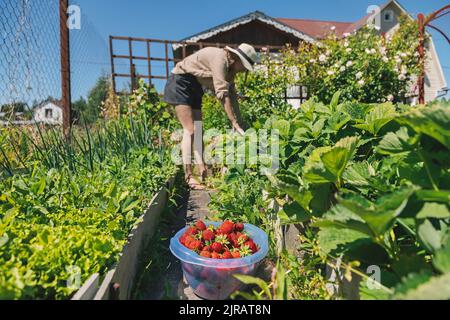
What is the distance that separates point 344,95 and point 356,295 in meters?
5.46

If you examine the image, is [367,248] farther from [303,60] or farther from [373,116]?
[303,60]

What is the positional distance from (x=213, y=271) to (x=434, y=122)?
977 mm

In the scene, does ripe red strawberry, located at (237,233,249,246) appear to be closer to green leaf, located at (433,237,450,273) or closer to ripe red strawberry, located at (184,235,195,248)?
ripe red strawberry, located at (184,235,195,248)

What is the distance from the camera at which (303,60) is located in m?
6.04

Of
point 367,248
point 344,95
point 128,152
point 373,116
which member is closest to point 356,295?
point 367,248

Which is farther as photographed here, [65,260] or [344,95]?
[344,95]

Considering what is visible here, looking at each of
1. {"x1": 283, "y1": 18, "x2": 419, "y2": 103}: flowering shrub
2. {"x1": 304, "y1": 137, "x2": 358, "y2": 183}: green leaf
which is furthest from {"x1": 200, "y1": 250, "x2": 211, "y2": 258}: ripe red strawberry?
{"x1": 283, "y1": 18, "x2": 419, "y2": 103}: flowering shrub

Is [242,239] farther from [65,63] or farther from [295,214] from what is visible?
[65,63]

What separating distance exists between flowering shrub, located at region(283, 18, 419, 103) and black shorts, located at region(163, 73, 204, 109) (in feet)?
10.5

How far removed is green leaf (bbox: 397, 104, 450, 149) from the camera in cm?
79

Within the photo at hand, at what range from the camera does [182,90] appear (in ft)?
11.1

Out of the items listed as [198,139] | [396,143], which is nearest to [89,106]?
[198,139]

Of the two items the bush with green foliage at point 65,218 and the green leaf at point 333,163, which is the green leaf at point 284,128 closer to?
the green leaf at point 333,163

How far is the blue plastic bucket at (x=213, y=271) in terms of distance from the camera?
1.36 m
